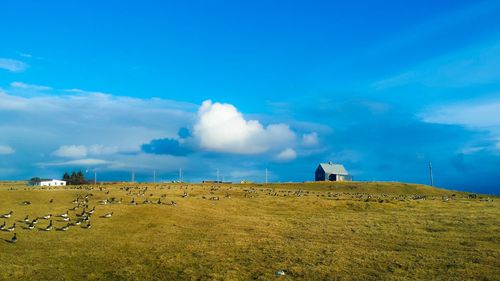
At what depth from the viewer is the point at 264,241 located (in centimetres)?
3597

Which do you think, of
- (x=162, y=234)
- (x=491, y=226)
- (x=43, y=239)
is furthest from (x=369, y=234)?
(x=43, y=239)

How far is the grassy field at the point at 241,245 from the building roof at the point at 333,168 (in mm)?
107511

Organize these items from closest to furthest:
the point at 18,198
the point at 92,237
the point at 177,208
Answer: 1. the point at 92,237
2. the point at 177,208
3. the point at 18,198

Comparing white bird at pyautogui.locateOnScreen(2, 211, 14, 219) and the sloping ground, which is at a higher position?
the sloping ground

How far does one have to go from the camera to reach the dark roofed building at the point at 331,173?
166 metres

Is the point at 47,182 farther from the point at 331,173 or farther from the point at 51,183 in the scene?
the point at 331,173

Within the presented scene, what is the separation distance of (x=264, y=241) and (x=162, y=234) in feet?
32.0

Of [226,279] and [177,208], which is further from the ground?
[177,208]

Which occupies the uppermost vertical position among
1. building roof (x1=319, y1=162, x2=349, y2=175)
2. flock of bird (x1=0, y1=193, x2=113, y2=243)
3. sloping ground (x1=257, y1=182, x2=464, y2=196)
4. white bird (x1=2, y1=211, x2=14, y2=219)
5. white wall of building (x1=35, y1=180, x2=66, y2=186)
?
building roof (x1=319, y1=162, x2=349, y2=175)

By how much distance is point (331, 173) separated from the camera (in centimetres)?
16688

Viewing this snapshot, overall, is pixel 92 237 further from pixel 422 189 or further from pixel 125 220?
pixel 422 189

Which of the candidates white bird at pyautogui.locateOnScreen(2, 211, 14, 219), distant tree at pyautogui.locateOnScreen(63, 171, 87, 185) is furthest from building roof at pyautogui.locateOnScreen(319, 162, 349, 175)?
white bird at pyautogui.locateOnScreen(2, 211, 14, 219)

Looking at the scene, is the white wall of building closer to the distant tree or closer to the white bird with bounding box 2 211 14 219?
the distant tree

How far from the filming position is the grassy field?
25516mm
